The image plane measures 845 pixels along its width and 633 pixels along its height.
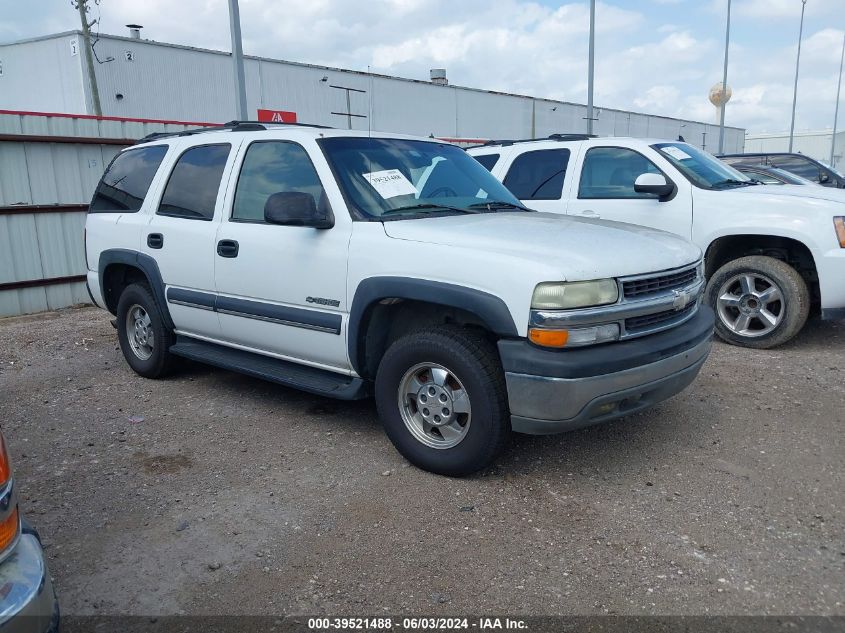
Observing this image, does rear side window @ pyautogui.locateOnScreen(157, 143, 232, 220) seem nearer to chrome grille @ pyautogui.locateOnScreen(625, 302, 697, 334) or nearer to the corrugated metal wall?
chrome grille @ pyautogui.locateOnScreen(625, 302, 697, 334)

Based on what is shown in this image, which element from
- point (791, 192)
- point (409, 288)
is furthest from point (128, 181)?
point (791, 192)

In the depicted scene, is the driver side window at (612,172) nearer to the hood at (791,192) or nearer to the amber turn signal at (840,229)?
the hood at (791,192)

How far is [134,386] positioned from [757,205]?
5466 mm

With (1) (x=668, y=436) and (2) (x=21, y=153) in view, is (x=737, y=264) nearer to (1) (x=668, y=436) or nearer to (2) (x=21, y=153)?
(1) (x=668, y=436)

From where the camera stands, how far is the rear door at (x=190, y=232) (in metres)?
4.81

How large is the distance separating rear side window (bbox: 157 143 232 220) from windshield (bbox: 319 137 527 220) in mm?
1041

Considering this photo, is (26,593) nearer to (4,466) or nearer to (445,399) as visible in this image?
(4,466)

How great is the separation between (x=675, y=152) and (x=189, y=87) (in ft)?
80.9

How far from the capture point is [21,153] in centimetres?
899

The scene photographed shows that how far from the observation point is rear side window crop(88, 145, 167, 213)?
5551 millimetres

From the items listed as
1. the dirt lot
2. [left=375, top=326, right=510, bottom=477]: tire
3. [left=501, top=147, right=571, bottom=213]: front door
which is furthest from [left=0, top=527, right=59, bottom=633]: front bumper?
[left=501, top=147, right=571, bottom=213]: front door

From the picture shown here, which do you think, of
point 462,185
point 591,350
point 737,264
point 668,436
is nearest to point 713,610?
point 591,350

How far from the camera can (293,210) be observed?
12.8ft

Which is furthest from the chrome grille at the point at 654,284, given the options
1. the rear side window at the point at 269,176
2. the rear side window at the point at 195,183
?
the rear side window at the point at 195,183
